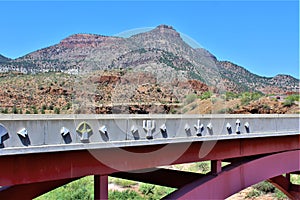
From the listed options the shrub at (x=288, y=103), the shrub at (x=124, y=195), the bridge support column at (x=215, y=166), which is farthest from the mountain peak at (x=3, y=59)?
the bridge support column at (x=215, y=166)

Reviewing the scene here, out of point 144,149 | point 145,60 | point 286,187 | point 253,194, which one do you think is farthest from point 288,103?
point 144,149

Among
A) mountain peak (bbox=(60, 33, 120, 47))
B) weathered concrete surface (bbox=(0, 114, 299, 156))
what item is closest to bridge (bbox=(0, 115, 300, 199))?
weathered concrete surface (bbox=(0, 114, 299, 156))

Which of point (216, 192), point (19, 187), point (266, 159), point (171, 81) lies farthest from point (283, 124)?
point (171, 81)

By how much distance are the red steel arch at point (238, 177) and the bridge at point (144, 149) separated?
0.03 meters

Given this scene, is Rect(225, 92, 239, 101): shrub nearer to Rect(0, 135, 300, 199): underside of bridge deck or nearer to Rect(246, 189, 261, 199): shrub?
Rect(246, 189, 261, 199): shrub

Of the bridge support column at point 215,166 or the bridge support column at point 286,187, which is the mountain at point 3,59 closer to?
the bridge support column at point 286,187

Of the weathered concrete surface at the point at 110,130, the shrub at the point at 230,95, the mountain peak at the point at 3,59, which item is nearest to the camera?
the weathered concrete surface at the point at 110,130

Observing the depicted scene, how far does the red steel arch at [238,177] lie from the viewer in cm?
Answer: 1023

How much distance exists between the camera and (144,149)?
29.2 ft

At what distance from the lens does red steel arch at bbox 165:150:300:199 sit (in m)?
10.2

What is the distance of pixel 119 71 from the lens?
39.4m

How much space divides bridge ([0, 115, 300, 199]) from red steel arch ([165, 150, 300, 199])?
0.03 meters

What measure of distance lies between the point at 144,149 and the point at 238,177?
411 cm

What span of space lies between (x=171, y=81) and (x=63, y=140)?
108ft
